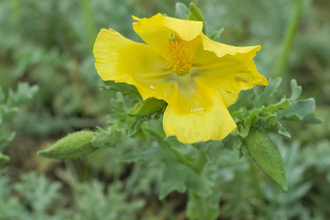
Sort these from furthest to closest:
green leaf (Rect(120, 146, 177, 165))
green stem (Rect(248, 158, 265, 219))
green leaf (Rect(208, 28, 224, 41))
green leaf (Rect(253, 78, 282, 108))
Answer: green stem (Rect(248, 158, 265, 219)) → green leaf (Rect(120, 146, 177, 165)) → green leaf (Rect(253, 78, 282, 108)) → green leaf (Rect(208, 28, 224, 41))

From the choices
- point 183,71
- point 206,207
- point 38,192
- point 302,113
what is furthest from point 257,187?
point 38,192

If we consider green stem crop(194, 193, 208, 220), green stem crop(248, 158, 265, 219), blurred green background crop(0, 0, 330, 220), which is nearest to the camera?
green stem crop(194, 193, 208, 220)

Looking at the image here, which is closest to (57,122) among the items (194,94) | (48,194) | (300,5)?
(48,194)

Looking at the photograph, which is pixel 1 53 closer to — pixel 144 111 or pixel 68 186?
pixel 68 186

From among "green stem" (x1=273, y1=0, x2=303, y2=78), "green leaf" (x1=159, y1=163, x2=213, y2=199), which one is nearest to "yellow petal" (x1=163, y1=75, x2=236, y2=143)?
"green leaf" (x1=159, y1=163, x2=213, y2=199)

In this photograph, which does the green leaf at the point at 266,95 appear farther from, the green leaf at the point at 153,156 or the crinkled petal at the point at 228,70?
the green leaf at the point at 153,156

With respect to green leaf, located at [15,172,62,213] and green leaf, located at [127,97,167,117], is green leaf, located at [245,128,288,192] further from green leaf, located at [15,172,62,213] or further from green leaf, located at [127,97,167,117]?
green leaf, located at [15,172,62,213]

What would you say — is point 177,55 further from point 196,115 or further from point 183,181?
point 183,181
